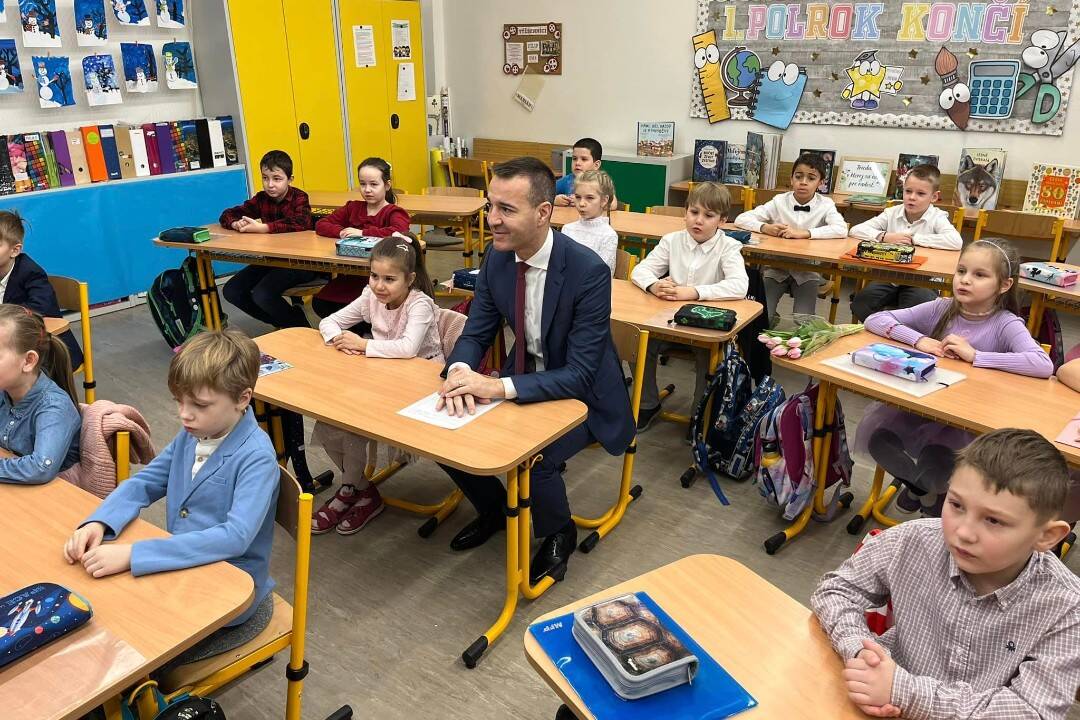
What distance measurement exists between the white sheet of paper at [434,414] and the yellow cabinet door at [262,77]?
4.48 meters

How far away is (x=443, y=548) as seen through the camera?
2.76 metres

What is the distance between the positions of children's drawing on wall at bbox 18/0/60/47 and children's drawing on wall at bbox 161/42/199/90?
2.51 feet

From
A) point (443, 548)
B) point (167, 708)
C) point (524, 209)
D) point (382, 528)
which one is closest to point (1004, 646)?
point (167, 708)

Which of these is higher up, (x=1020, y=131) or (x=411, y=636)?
(x=1020, y=131)

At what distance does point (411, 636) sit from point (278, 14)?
17.1 feet

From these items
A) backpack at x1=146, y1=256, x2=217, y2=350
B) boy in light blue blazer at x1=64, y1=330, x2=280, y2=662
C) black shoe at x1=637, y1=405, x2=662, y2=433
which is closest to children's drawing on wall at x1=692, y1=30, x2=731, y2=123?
black shoe at x1=637, y1=405, x2=662, y2=433

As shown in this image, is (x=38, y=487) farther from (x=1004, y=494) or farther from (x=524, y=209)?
(x=1004, y=494)

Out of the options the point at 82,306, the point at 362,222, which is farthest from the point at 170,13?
the point at 82,306

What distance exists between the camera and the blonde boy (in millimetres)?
1174

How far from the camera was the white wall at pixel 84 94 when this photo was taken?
496cm

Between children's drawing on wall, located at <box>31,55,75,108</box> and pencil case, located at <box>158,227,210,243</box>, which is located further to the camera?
children's drawing on wall, located at <box>31,55,75,108</box>

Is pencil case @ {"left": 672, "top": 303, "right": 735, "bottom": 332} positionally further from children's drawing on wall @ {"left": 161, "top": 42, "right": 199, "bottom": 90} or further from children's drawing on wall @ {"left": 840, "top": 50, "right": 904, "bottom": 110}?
children's drawing on wall @ {"left": 161, "top": 42, "right": 199, "bottom": 90}

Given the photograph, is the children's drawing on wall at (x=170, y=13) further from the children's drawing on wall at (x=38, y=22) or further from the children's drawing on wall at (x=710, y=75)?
the children's drawing on wall at (x=710, y=75)

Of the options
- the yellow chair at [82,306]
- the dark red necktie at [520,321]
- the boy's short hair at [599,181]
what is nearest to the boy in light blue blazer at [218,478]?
the dark red necktie at [520,321]
